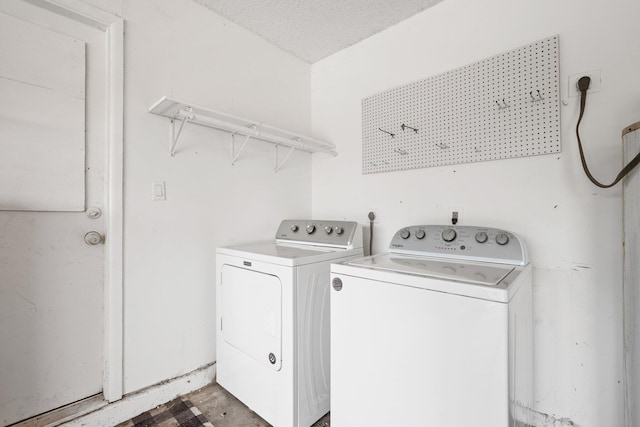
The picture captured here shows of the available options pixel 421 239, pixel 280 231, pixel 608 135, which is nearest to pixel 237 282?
pixel 280 231

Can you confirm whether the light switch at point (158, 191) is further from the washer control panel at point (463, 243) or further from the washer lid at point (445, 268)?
the washer control panel at point (463, 243)

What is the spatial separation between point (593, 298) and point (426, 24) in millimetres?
1786

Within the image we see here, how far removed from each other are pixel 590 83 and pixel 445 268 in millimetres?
1100

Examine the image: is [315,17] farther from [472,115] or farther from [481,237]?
[481,237]

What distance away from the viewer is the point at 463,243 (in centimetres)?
146

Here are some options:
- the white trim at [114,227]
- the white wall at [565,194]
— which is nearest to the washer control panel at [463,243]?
the white wall at [565,194]

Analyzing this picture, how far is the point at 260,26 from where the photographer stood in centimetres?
203

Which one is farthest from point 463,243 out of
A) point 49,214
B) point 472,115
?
point 49,214

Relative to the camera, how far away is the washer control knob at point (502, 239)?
134cm

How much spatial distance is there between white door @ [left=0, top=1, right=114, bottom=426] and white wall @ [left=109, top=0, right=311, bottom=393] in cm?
15

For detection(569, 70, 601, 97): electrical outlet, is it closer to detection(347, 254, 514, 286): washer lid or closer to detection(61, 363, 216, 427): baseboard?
detection(347, 254, 514, 286): washer lid

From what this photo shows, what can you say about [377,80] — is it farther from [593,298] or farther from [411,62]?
[593,298]

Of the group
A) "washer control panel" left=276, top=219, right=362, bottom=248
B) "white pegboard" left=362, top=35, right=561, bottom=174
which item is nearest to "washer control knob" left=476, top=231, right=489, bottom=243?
"white pegboard" left=362, top=35, right=561, bottom=174

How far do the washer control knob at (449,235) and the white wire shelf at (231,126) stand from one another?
43.4 inches
